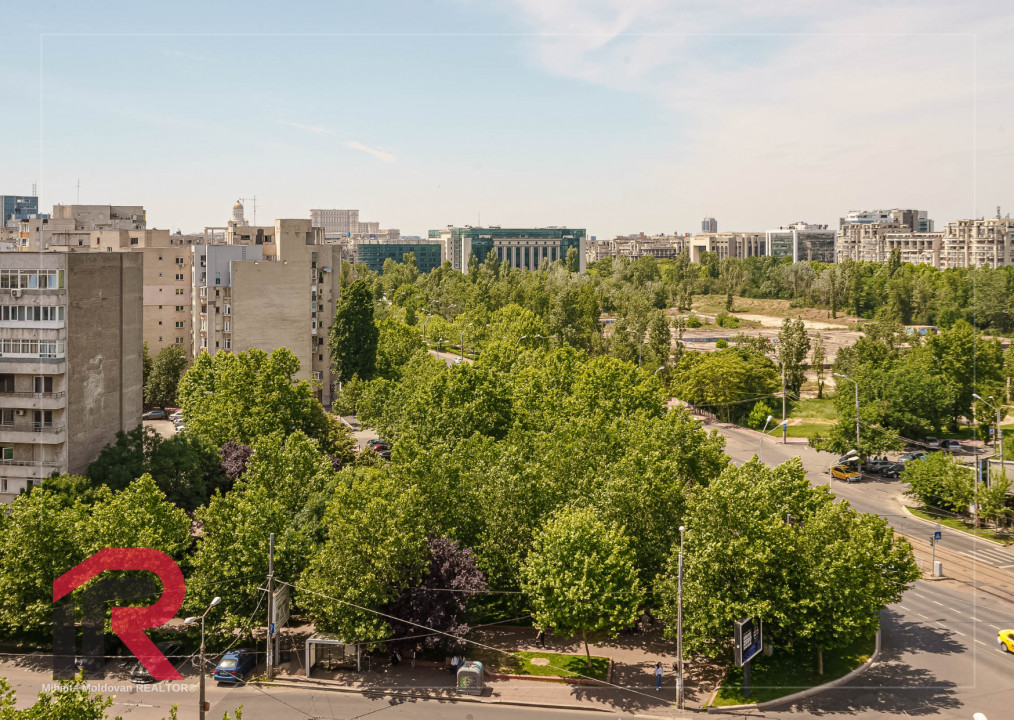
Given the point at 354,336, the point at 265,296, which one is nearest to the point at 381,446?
the point at 354,336

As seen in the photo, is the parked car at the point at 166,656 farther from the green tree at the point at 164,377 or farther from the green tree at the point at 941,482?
the green tree at the point at 164,377

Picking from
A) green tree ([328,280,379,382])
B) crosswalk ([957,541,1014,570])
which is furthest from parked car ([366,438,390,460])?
crosswalk ([957,541,1014,570])

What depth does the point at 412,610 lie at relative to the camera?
27.9 metres

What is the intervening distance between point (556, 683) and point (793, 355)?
173 ft

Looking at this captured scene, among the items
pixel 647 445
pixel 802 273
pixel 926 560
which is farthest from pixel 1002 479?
pixel 802 273

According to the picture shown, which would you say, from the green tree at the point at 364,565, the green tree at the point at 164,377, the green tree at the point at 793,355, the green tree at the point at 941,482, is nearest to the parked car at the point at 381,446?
the green tree at the point at 364,565

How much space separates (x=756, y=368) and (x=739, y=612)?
48503 mm

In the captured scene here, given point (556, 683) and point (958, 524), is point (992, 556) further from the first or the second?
point (556, 683)

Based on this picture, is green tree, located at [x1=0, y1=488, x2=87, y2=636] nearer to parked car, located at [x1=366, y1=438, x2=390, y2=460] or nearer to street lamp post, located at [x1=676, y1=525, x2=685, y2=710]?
street lamp post, located at [x1=676, y1=525, x2=685, y2=710]

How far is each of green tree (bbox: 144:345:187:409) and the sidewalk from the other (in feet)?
169

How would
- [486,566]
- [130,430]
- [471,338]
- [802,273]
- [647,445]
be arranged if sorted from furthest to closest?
[802,273], [471,338], [130,430], [647,445], [486,566]

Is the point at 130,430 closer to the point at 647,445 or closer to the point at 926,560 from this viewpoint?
the point at 647,445

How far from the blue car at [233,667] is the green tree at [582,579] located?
9338mm

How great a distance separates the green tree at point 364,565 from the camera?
27.4 metres
